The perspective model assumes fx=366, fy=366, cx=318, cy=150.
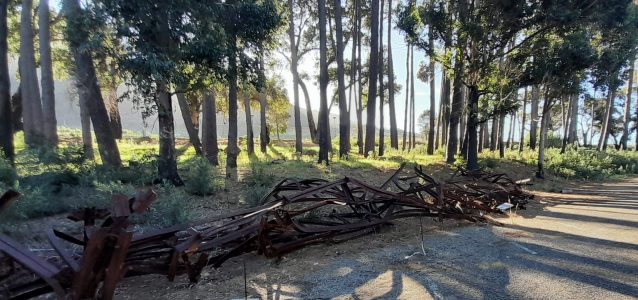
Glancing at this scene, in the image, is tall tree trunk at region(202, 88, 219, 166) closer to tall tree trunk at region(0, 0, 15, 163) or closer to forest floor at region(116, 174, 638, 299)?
tall tree trunk at region(0, 0, 15, 163)

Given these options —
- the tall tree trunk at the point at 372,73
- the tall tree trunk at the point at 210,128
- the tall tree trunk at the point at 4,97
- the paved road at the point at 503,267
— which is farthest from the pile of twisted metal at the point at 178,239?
the tall tree trunk at the point at 372,73

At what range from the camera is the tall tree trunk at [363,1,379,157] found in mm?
17567

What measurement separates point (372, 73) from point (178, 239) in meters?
16.6

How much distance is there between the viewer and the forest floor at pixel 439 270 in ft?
8.87

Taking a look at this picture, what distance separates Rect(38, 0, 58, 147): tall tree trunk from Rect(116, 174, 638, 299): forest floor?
12.1 meters

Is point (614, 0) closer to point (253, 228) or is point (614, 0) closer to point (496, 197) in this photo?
point (496, 197)

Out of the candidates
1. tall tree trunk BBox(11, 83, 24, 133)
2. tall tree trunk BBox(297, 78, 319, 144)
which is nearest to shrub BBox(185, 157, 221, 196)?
tall tree trunk BBox(11, 83, 24, 133)

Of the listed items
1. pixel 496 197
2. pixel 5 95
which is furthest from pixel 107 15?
pixel 496 197

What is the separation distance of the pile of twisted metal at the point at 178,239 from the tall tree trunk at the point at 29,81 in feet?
37.9

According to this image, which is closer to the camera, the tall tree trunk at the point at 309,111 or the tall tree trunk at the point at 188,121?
the tall tree trunk at the point at 188,121

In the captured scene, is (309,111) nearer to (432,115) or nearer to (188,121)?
(432,115)

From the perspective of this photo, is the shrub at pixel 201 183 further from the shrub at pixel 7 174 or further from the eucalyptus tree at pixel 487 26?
the eucalyptus tree at pixel 487 26

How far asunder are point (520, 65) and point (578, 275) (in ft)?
43.3

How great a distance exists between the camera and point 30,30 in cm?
1270
